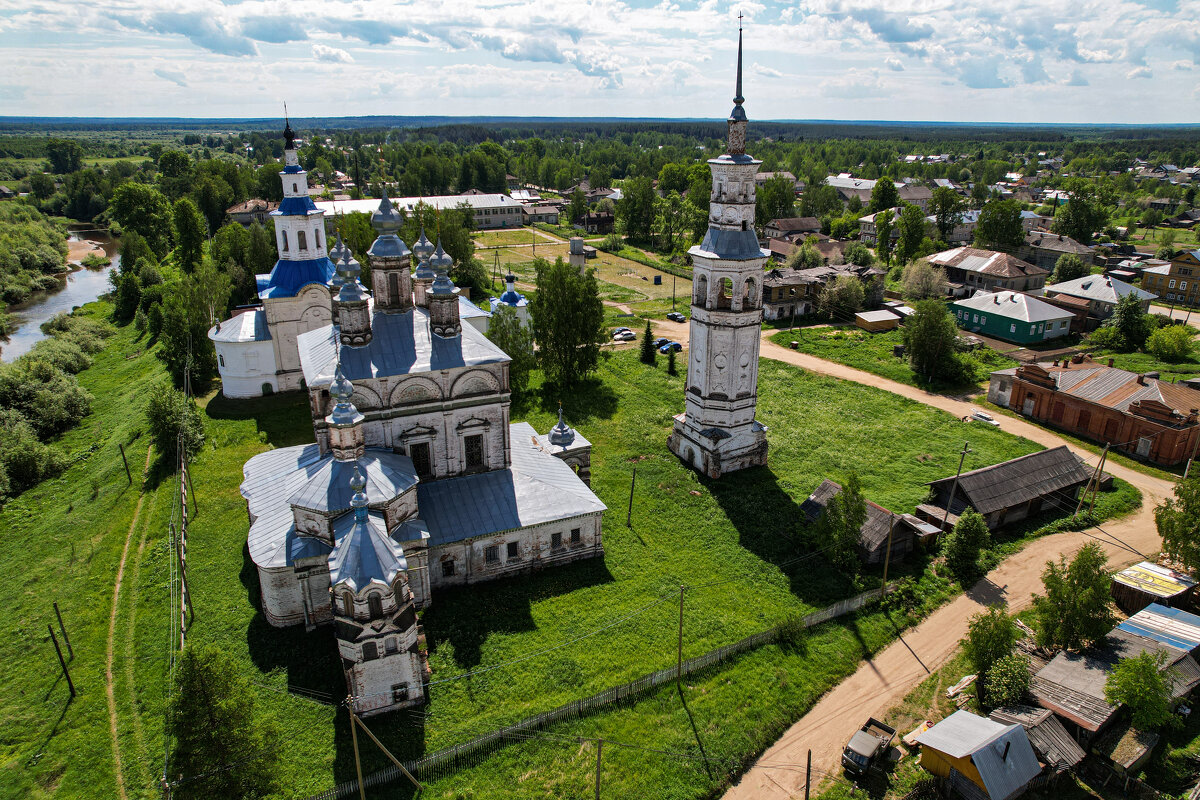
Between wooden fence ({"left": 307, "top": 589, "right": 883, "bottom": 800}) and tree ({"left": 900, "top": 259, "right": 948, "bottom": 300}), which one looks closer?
wooden fence ({"left": 307, "top": 589, "right": 883, "bottom": 800})

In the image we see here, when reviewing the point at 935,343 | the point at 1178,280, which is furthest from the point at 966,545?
the point at 1178,280

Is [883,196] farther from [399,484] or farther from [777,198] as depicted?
[399,484]

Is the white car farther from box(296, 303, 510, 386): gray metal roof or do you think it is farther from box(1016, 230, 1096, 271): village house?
box(1016, 230, 1096, 271): village house

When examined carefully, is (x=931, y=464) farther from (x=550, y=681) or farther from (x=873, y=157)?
(x=873, y=157)

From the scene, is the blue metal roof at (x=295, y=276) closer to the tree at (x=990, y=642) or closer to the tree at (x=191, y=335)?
the tree at (x=191, y=335)

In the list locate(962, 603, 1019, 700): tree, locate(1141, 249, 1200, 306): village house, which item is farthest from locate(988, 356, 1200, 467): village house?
locate(1141, 249, 1200, 306): village house

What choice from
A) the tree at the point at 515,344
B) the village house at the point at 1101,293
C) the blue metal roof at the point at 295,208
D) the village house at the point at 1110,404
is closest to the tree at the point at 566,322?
the tree at the point at 515,344

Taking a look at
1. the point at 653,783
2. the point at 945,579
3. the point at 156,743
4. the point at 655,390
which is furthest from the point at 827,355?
the point at 156,743
